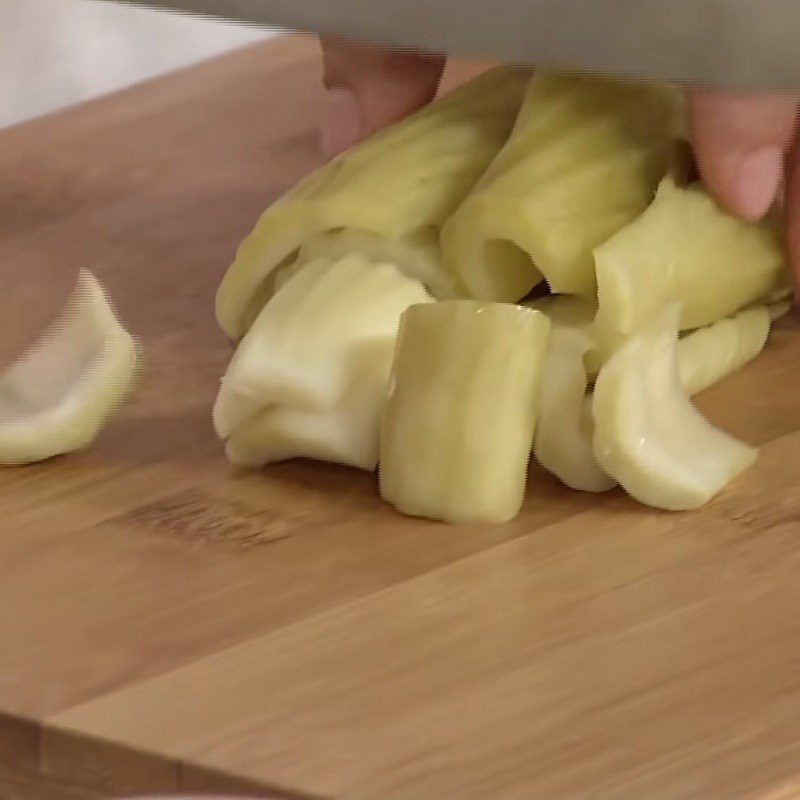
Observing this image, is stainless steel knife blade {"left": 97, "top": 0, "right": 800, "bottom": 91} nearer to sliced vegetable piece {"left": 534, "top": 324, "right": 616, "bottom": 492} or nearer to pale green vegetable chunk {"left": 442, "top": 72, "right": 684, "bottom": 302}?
pale green vegetable chunk {"left": 442, "top": 72, "right": 684, "bottom": 302}

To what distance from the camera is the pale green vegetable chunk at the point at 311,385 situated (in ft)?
2.66

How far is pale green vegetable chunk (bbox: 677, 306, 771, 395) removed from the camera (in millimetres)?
877

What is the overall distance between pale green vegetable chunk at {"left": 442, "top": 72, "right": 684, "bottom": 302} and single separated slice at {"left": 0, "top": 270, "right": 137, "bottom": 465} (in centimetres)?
19

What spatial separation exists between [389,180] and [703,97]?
0.58ft

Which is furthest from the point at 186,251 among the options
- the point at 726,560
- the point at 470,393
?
the point at 726,560

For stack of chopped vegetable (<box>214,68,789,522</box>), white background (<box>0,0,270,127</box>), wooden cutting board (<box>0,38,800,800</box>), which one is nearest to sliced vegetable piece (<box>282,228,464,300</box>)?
stack of chopped vegetable (<box>214,68,789,522</box>)

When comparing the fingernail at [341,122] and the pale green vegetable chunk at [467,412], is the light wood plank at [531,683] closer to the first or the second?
the pale green vegetable chunk at [467,412]

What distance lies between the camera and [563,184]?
88 centimetres

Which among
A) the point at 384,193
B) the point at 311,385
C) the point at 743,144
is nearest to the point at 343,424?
the point at 311,385

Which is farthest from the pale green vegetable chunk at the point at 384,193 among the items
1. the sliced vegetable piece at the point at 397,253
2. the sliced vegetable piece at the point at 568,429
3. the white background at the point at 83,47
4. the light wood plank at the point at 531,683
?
the white background at the point at 83,47

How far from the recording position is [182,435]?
2.87 feet

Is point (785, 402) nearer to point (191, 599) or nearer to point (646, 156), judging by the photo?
point (646, 156)

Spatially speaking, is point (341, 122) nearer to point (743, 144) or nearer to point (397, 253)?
point (397, 253)

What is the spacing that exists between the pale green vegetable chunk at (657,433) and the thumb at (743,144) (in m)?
0.11
